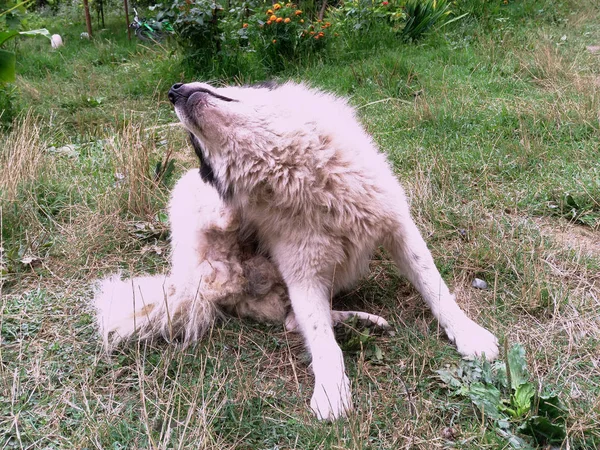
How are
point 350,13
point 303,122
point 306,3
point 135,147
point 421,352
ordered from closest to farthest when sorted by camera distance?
point 421,352
point 303,122
point 135,147
point 350,13
point 306,3

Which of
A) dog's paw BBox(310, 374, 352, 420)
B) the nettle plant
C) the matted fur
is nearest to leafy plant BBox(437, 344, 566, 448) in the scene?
dog's paw BBox(310, 374, 352, 420)

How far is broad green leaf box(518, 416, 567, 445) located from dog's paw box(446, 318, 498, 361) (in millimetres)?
354

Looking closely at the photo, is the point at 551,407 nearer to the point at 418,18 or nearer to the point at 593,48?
the point at 593,48

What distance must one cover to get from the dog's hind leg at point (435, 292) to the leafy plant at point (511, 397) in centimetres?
9

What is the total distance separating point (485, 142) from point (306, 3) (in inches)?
184

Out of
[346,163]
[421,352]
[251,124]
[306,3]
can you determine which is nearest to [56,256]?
[251,124]

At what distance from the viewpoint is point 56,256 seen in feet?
9.45

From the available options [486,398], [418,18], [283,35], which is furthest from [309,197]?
[418,18]

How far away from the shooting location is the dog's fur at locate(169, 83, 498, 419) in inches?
77.9

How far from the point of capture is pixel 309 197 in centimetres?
201

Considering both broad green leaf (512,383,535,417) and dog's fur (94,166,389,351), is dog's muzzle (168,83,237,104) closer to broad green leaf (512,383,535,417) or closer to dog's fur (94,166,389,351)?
dog's fur (94,166,389,351)

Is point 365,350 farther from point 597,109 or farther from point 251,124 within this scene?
point 597,109

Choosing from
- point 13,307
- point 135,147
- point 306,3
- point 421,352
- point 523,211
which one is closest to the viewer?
point 421,352

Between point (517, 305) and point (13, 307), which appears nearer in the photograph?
point (517, 305)
